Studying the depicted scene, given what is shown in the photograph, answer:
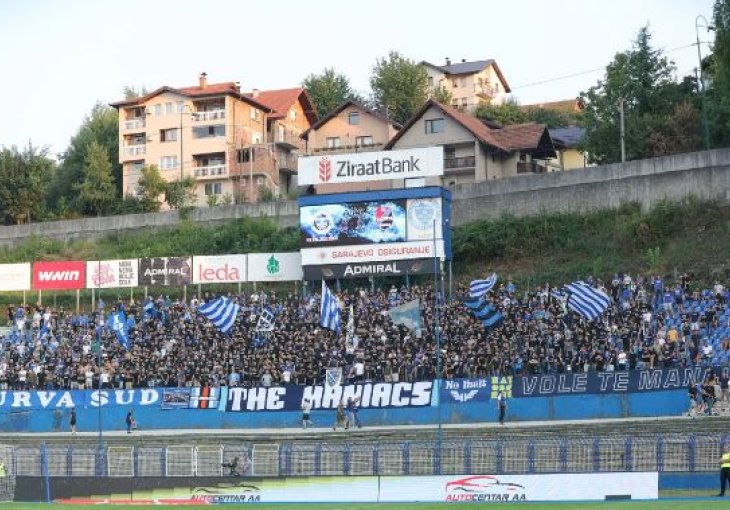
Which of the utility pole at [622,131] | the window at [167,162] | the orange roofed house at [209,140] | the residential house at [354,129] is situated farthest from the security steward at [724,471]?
the window at [167,162]

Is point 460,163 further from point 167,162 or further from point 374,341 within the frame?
point 374,341

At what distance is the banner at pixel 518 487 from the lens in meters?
39.0

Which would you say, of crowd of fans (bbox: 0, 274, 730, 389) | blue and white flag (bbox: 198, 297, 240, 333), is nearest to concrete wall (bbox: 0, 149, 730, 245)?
crowd of fans (bbox: 0, 274, 730, 389)

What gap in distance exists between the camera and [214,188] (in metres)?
112

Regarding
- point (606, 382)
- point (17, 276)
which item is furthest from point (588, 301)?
point (17, 276)

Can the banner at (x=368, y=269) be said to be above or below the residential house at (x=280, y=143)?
below

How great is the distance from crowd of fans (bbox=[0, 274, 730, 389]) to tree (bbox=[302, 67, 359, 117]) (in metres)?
58.1

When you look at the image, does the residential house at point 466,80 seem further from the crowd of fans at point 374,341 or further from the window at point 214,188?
the crowd of fans at point 374,341

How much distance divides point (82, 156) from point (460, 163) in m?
39.9

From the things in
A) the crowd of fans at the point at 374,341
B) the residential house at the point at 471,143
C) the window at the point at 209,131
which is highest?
the window at the point at 209,131

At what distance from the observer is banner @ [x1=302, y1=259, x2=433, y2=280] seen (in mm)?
67312

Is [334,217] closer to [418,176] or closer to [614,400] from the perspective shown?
[418,176]

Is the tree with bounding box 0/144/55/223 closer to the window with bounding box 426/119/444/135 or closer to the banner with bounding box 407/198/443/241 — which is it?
the window with bounding box 426/119/444/135

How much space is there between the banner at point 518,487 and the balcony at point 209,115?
74078mm
